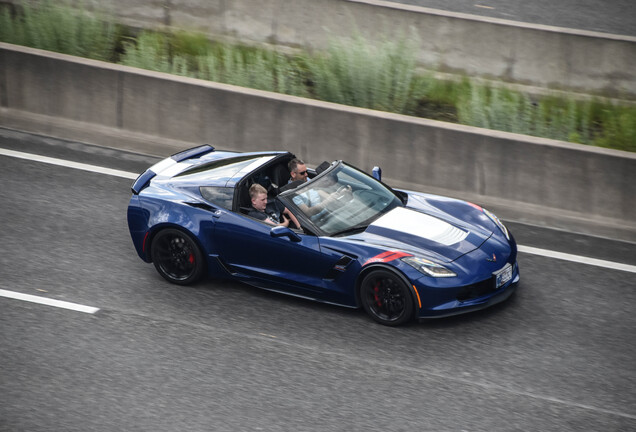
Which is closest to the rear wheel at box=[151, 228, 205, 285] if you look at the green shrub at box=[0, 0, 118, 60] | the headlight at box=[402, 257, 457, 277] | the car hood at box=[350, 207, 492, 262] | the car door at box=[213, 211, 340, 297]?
the car door at box=[213, 211, 340, 297]

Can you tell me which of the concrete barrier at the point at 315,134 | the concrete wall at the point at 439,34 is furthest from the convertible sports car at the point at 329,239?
the concrete wall at the point at 439,34

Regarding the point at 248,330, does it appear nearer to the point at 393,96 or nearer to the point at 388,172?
the point at 388,172

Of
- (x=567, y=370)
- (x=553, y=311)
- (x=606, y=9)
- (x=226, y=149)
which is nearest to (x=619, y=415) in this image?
(x=567, y=370)

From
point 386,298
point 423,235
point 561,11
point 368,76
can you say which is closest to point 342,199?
point 423,235

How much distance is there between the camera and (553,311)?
25.4 ft

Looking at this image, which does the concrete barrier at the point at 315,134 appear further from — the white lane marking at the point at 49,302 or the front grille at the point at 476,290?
the white lane marking at the point at 49,302

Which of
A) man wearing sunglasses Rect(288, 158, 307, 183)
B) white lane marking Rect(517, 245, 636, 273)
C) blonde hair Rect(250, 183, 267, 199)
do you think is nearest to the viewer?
blonde hair Rect(250, 183, 267, 199)

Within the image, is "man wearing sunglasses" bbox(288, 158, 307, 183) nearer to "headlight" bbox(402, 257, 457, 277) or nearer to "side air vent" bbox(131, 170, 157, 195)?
"side air vent" bbox(131, 170, 157, 195)

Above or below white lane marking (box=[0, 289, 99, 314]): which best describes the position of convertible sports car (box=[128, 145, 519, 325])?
above

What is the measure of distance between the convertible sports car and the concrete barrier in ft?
4.86

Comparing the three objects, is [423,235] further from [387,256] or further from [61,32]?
[61,32]

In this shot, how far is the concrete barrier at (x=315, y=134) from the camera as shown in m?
9.44

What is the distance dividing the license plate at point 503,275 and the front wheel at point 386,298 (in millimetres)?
831

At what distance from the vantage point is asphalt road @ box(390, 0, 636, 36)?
1498 cm
